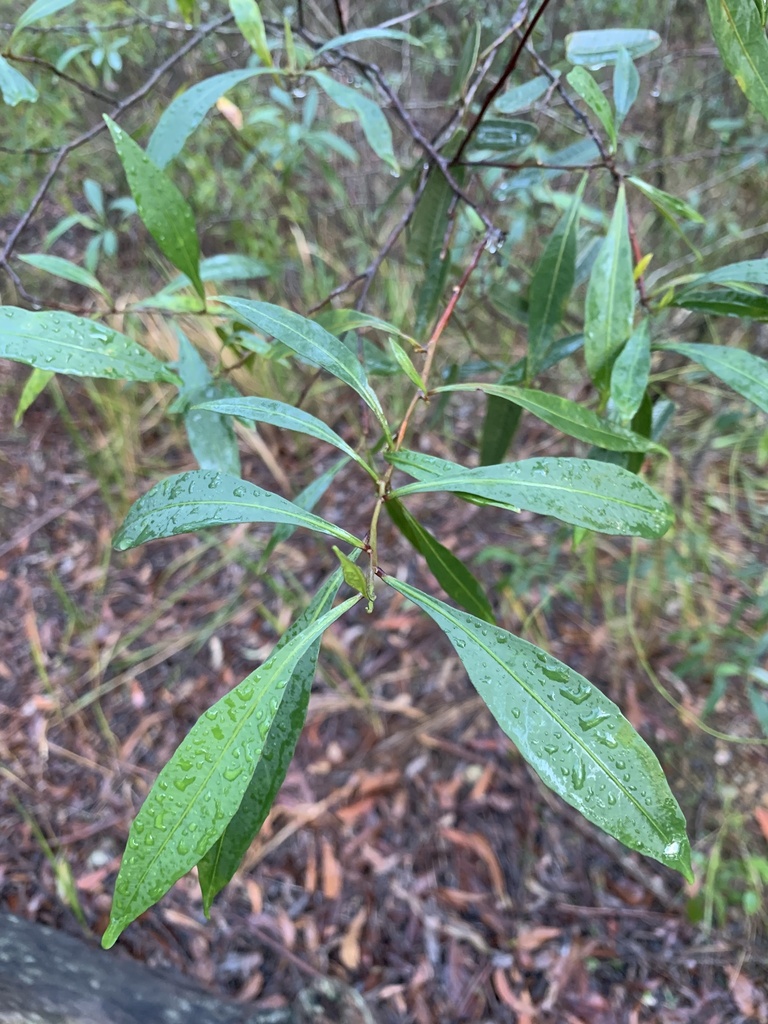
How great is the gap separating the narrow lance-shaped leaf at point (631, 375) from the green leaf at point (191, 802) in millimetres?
365

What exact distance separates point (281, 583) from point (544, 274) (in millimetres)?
1095

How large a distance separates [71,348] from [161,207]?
18 cm

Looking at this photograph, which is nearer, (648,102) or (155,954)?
(155,954)

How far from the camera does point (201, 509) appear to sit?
1.34 feet

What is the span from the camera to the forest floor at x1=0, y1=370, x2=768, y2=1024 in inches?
42.1

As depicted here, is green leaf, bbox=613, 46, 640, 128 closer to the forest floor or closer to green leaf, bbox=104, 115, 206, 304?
green leaf, bbox=104, 115, 206, 304

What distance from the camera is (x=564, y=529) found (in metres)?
1.29

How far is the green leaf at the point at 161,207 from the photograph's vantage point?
0.49m

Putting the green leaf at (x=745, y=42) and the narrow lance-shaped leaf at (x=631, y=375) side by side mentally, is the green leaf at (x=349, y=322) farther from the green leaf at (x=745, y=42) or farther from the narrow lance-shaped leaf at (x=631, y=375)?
the green leaf at (x=745, y=42)

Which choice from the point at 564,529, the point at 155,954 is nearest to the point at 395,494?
the point at 564,529

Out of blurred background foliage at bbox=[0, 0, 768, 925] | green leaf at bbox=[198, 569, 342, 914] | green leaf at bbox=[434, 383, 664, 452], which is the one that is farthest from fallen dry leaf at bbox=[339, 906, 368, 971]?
green leaf at bbox=[434, 383, 664, 452]

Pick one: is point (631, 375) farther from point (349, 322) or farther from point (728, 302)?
point (349, 322)

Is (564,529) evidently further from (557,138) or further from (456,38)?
(456,38)

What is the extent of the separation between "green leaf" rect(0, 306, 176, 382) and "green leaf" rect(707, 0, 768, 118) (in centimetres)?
46
